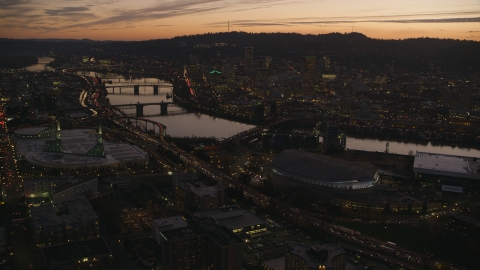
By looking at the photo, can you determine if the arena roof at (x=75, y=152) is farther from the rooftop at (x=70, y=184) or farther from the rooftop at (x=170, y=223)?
the rooftop at (x=170, y=223)

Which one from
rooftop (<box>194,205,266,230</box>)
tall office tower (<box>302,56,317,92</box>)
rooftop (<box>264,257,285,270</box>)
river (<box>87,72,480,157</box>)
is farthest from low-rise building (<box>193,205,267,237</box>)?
tall office tower (<box>302,56,317,92</box>)

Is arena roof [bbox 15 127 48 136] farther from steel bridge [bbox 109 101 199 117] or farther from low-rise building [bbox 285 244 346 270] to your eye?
low-rise building [bbox 285 244 346 270]

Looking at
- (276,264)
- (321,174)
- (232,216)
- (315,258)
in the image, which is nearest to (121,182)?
(232,216)

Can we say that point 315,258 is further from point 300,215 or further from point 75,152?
point 75,152

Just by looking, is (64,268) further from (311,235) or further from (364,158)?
(364,158)

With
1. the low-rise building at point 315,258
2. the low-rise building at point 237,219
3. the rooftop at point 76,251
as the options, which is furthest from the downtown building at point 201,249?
the low-rise building at point 237,219

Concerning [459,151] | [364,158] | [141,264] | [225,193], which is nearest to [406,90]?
[459,151]

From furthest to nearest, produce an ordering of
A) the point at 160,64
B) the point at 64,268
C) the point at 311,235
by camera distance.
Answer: the point at 160,64, the point at 311,235, the point at 64,268
